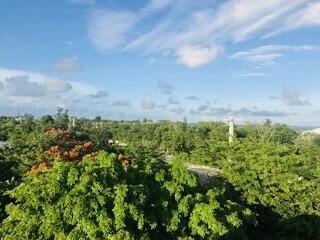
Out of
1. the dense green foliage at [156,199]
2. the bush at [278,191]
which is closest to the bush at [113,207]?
the dense green foliage at [156,199]

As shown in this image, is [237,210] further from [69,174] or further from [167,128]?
[167,128]

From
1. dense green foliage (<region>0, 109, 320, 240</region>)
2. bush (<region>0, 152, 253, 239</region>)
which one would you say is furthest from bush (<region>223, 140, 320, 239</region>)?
bush (<region>0, 152, 253, 239</region>)

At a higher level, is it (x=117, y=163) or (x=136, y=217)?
(x=117, y=163)

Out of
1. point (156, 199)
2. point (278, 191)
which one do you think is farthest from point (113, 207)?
point (278, 191)

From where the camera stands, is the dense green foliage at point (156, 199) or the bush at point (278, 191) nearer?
the dense green foliage at point (156, 199)

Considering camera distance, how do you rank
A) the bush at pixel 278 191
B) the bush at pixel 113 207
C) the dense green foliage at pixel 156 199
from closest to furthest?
1. the bush at pixel 113 207
2. the dense green foliage at pixel 156 199
3. the bush at pixel 278 191

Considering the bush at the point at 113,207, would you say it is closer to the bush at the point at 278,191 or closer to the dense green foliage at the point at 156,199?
the dense green foliage at the point at 156,199

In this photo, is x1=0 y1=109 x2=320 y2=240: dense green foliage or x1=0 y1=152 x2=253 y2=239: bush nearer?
x1=0 y1=152 x2=253 y2=239: bush

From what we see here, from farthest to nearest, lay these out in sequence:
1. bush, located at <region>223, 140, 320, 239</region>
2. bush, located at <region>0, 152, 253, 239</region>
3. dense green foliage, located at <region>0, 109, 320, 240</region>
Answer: bush, located at <region>223, 140, 320, 239</region> → dense green foliage, located at <region>0, 109, 320, 240</region> → bush, located at <region>0, 152, 253, 239</region>

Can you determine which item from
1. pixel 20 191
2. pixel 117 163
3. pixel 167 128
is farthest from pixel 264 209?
pixel 167 128

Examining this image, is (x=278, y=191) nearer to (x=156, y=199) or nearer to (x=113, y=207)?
(x=156, y=199)

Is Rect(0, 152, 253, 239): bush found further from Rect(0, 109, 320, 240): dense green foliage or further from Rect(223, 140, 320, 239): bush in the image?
Rect(223, 140, 320, 239): bush
